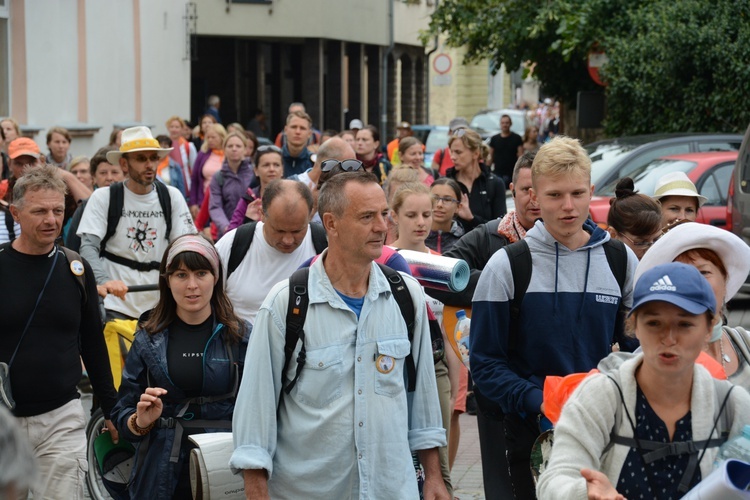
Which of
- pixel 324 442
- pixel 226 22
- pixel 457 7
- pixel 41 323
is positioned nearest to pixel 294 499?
pixel 324 442

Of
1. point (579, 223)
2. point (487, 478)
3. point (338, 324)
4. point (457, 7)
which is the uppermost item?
point (457, 7)

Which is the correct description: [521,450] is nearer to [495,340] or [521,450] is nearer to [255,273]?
[495,340]

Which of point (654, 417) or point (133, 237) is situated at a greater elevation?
point (133, 237)

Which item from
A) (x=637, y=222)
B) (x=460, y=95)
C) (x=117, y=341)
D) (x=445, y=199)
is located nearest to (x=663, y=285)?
(x=637, y=222)

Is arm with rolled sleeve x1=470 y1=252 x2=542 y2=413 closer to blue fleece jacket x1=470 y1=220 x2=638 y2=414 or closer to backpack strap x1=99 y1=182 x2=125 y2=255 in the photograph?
blue fleece jacket x1=470 y1=220 x2=638 y2=414

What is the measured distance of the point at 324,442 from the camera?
14.6ft

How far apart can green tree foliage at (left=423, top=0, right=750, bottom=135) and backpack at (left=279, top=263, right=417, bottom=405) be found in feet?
51.8

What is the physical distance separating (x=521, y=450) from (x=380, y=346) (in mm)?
908

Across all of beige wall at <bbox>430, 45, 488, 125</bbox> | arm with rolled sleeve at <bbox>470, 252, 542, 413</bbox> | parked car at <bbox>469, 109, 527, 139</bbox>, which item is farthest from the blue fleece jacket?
beige wall at <bbox>430, 45, 488, 125</bbox>

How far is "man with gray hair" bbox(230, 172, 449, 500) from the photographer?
4.45 metres

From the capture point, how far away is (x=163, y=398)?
5672mm

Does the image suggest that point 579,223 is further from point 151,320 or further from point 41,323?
point 41,323

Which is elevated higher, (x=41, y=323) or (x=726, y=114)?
(x=726, y=114)

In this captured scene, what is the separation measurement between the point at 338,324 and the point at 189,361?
1.39 metres
